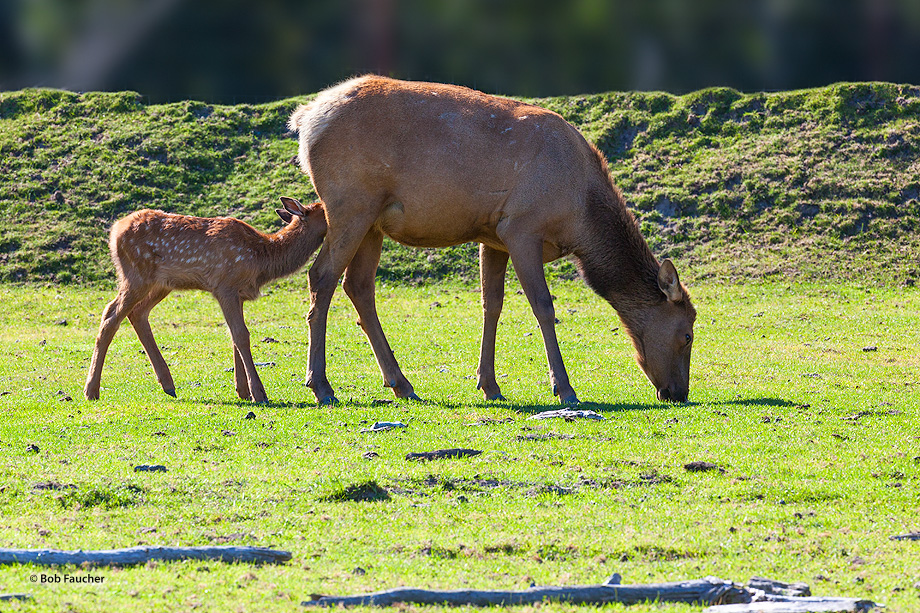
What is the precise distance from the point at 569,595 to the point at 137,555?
2.50 meters

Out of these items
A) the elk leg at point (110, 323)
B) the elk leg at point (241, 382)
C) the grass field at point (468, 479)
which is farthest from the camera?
the elk leg at point (241, 382)

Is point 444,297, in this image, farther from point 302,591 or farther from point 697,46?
point 302,591

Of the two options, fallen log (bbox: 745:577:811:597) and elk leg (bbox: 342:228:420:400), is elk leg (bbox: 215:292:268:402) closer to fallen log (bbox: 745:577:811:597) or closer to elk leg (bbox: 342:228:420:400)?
elk leg (bbox: 342:228:420:400)

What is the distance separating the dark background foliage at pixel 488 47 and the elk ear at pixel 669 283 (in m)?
21.4

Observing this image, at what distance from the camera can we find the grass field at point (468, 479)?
6.20m

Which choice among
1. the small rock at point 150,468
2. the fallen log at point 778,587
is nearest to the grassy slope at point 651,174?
the small rock at point 150,468

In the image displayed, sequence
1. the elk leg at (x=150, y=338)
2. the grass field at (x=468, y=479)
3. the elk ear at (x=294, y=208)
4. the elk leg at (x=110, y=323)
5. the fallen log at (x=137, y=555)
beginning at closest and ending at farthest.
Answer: the fallen log at (x=137, y=555) → the grass field at (x=468, y=479) → the elk leg at (x=110, y=323) → the elk ear at (x=294, y=208) → the elk leg at (x=150, y=338)

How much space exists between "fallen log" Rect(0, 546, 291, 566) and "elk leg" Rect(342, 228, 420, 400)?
6201mm

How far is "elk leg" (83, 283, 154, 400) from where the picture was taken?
12.5m

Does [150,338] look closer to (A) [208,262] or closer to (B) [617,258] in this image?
(A) [208,262]

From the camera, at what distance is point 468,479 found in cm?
841

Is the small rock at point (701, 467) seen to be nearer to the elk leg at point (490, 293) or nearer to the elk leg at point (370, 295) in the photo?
the elk leg at point (490, 293)

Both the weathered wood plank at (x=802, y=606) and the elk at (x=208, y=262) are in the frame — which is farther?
the elk at (x=208, y=262)

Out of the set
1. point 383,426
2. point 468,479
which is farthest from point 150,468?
point 468,479
